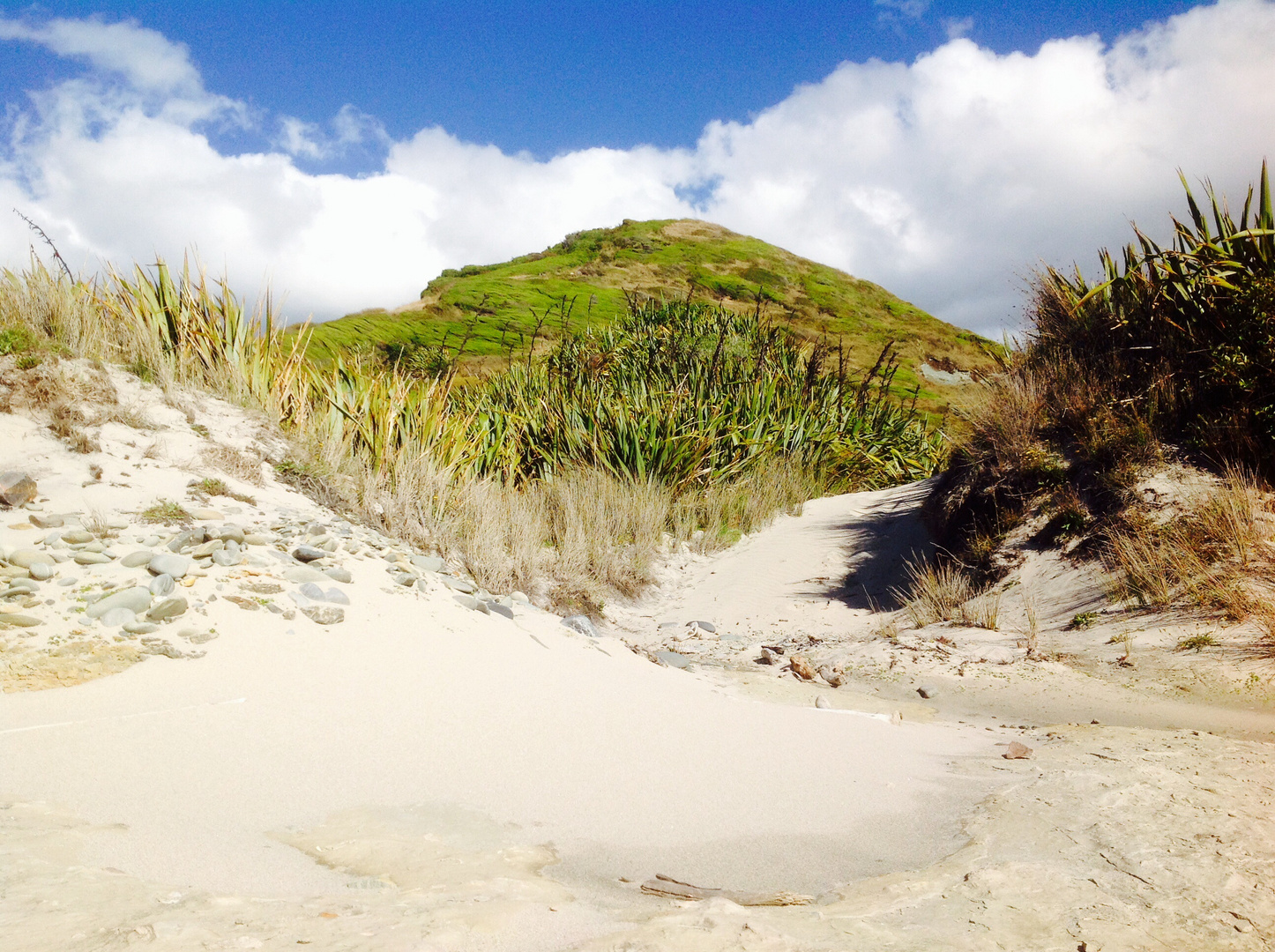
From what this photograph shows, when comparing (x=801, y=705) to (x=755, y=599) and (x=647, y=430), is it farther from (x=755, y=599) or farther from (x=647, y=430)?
(x=647, y=430)

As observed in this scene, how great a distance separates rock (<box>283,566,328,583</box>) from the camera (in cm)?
397

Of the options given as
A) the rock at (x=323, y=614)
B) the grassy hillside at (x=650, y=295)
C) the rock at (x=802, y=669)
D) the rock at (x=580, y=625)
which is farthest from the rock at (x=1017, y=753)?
the grassy hillside at (x=650, y=295)

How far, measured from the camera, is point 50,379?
532cm

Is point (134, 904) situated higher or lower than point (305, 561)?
lower

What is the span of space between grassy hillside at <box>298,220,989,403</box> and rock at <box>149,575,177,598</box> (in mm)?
11601

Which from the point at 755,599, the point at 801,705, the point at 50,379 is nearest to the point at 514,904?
the point at 801,705

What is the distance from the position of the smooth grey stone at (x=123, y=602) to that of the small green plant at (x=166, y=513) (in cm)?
102

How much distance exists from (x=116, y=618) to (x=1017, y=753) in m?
3.92

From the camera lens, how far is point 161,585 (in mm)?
3428

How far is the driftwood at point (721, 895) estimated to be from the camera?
1.95m

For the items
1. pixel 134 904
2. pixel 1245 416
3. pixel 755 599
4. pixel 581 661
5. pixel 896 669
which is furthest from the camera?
pixel 755 599

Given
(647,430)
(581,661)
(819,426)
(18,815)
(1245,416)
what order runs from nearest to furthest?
(18,815)
(581,661)
(1245,416)
(647,430)
(819,426)

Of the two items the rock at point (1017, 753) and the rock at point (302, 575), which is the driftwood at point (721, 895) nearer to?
the rock at point (1017, 753)

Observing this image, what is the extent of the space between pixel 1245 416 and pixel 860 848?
580 cm
